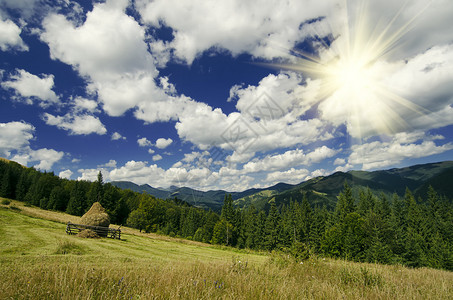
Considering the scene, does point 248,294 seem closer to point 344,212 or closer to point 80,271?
point 80,271

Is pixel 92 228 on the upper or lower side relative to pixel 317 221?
lower

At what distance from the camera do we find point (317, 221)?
63.3 m

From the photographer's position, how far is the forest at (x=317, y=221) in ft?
142

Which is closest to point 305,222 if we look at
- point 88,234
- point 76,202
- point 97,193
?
point 88,234

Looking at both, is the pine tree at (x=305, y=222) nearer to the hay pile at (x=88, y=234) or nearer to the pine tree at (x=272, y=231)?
the pine tree at (x=272, y=231)

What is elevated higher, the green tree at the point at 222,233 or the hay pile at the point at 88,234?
the hay pile at the point at 88,234

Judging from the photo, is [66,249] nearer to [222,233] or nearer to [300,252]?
[300,252]

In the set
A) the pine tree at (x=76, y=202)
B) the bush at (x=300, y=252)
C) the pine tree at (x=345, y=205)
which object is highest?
the pine tree at (x=345, y=205)

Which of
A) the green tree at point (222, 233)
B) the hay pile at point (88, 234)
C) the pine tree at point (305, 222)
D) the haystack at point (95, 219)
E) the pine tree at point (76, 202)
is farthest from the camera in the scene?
the green tree at point (222, 233)

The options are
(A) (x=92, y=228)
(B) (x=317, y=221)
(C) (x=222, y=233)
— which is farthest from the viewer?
(C) (x=222, y=233)

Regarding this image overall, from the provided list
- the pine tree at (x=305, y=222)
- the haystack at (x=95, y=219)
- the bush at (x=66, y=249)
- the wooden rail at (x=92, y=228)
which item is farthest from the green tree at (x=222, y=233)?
the bush at (x=66, y=249)

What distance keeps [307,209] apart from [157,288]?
7278cm

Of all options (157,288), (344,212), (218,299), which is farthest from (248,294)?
(344,212)

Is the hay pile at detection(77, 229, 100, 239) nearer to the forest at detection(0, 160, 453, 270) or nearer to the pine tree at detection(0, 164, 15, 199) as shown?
the forest at detection(0, 160, 453, 270)
